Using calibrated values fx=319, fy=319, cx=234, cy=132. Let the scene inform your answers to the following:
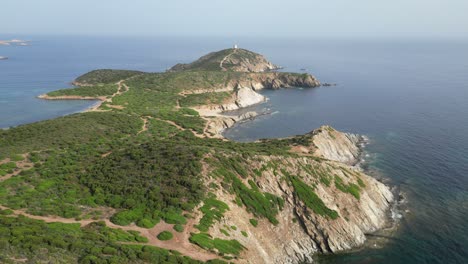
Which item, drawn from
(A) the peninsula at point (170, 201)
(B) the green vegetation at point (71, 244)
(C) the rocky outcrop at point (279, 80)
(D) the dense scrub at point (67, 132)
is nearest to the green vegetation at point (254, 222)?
(A) the peninsula at point (170, 201)

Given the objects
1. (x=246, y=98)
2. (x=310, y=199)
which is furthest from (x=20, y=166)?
(x=246, y=98)

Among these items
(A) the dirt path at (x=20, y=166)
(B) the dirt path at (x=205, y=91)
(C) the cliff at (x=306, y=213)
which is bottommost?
(C) the cliff at (x=306, y=213)

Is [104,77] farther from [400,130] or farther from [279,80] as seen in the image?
[400,130]

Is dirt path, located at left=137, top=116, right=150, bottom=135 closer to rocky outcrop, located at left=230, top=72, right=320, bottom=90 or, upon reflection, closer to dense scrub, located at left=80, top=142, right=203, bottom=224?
dense scrub, located at left=80, top=142, right=203, bottom=224

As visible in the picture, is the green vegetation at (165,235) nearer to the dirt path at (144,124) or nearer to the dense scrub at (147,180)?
the dense scrub at (147,180)

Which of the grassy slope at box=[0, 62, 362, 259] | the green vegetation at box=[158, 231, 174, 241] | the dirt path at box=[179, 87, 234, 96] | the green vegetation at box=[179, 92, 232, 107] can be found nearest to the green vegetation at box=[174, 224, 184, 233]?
the grassy slope at box=[0, 62, 362, 259]
